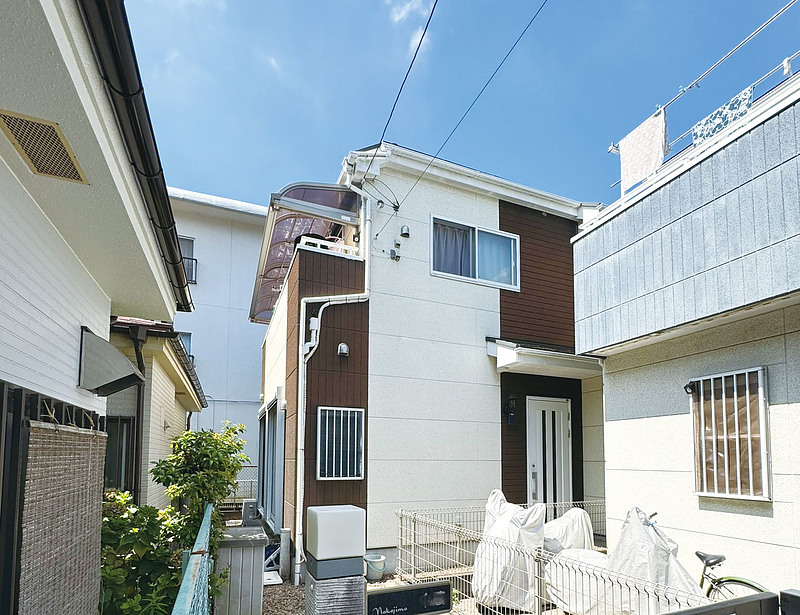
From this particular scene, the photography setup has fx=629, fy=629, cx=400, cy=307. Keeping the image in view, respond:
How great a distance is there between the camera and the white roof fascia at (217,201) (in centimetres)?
1703

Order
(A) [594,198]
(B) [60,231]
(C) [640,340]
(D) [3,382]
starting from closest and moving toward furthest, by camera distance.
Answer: (D) [3,382]
(B) [60,231]
(C) [640,340]
(A) [594,198]

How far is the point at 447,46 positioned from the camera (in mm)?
5844

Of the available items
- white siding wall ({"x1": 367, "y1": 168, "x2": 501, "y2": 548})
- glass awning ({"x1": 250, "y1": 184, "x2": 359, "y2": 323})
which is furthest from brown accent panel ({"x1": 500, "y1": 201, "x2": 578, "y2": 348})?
glass awning ({"x1": 250, "y1": 184, "x2": 359, "y2": 323})

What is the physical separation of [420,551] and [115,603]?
13.9 feet

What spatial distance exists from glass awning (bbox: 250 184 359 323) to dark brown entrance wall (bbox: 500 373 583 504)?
3581 millimetres

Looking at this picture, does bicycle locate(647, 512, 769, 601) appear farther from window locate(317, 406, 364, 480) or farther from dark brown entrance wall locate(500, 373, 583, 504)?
dark brown entrance wall locate(500, 373, 583, 504)

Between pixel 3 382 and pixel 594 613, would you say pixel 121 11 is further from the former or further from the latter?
pixel 594 613

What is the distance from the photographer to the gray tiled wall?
4.62 m

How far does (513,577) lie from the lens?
6406mm

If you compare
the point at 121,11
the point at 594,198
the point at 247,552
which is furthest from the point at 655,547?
the point at 594,198

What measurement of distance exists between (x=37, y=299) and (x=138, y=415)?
15.3 feet

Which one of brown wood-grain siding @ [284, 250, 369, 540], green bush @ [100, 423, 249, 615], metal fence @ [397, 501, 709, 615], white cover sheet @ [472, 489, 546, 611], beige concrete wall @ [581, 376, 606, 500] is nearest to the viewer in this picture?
metal fence @ [397, 501, 709, 615]

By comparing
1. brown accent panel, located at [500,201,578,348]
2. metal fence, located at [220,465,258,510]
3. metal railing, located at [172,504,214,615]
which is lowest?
metal fence, located at [220,465,258,510]

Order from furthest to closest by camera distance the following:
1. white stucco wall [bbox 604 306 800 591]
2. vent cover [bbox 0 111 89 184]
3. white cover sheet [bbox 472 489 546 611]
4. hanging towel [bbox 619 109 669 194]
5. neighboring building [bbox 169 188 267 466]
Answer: neighboring building [bbox 169 188 267 466]
white cover sheet [bbox 472 489 546 611]
hanging towel [bbox 619 109 669 194]
white stucco wall [bbox 604 306 800 591]
vent cover [bbox 0 111 89 184]
